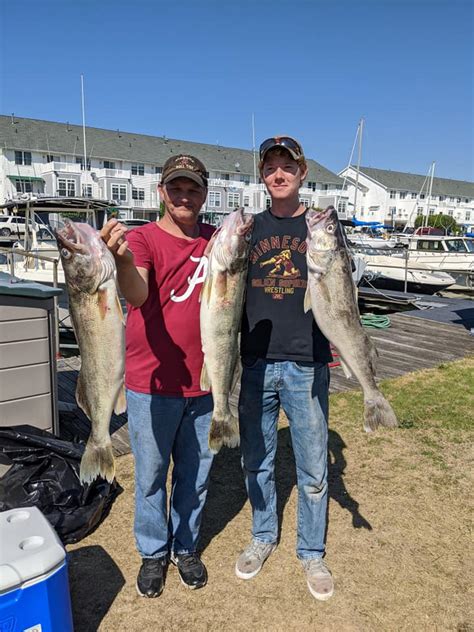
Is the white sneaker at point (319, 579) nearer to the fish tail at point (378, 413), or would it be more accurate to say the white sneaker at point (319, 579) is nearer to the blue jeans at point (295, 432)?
the blue jeans at point (295, 432)

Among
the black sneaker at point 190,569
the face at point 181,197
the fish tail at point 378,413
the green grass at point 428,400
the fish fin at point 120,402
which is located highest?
the face at point 181,197

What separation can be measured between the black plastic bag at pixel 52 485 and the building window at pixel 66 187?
2171 inches

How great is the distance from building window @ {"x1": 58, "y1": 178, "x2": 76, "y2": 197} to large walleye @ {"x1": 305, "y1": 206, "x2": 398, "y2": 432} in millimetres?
56699

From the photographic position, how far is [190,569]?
337cm

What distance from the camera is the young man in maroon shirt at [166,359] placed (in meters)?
2.93

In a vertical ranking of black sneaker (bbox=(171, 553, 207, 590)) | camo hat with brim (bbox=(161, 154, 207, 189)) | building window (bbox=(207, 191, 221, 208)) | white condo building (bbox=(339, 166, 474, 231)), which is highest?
white condo building (bbox=(339, 166, 474, 231))

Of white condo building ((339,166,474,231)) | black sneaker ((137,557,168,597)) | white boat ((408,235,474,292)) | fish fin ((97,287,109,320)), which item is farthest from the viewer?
white condo building ((339,166,474,231))

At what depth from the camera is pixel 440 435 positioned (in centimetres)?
587

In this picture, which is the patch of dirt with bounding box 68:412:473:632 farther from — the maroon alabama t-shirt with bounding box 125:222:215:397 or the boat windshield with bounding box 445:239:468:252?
the boat windshield with bounding box 445:239:468:252

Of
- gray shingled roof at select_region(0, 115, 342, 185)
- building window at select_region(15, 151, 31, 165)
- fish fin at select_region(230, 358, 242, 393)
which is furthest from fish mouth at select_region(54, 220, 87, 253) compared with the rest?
building window at select_region(15, 151, 31, 165)

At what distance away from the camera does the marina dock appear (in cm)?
555

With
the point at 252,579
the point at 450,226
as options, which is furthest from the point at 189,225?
the point at 450,226

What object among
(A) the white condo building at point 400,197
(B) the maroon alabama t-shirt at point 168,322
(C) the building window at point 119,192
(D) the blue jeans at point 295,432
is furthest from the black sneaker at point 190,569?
(A) the white condo building at point 400,197

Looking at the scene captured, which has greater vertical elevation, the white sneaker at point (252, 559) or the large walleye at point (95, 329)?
the large walleye at point (95, 329)
